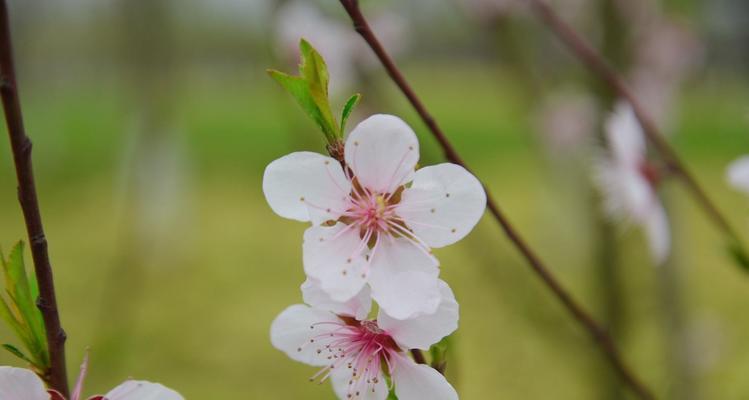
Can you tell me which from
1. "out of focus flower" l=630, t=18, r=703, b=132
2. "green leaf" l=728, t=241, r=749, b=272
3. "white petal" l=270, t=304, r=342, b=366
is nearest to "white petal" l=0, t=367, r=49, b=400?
"white petal" l=270, t=304, r=342, b=366

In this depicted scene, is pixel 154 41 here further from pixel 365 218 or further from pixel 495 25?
pixel 365 218

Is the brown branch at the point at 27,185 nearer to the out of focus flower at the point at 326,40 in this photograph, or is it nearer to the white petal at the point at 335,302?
the white petal at the point at 335,302

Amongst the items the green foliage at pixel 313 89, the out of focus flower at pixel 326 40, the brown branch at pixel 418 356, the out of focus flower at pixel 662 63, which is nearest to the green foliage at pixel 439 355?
the brown branch at pixel 418 356

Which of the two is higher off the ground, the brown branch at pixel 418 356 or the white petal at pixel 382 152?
the white petal at pixel 382 152

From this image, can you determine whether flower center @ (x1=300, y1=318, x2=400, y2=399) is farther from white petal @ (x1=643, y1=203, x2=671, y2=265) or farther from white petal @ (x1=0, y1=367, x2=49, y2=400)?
white petal @ (x1=643, y1=203, x2=671, y2=265)

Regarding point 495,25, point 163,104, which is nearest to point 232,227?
point 163,104

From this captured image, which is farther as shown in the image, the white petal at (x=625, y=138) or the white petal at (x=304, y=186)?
the white petal at (x=625, y=138)
